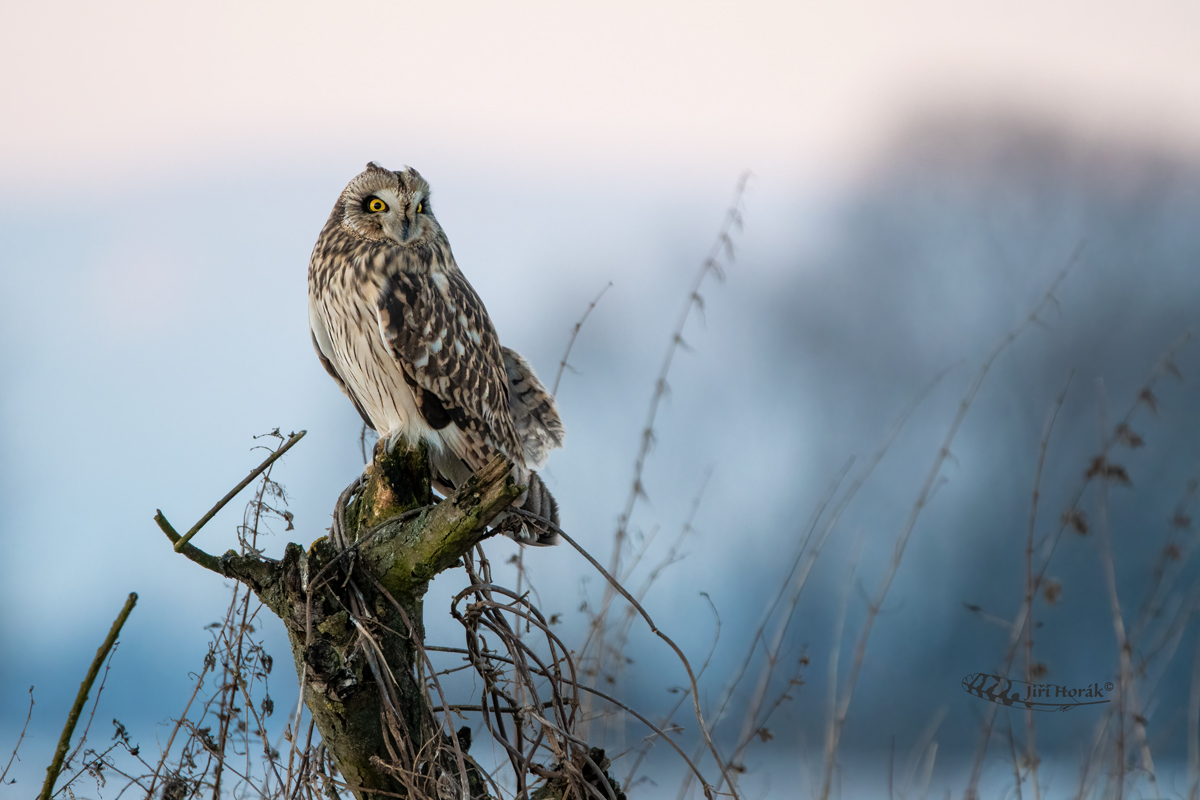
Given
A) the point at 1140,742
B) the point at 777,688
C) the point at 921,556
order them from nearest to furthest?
the point at 1140,742 < the point at 777,688 < the point at 921,556

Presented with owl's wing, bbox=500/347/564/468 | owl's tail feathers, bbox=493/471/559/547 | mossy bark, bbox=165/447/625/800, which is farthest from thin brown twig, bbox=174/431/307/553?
owl's wing, bbox=500/347/564/468

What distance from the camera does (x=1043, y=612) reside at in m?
4.93

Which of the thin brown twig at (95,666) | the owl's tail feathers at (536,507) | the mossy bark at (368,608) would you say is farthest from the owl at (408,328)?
the thin brown twig at (95,666)

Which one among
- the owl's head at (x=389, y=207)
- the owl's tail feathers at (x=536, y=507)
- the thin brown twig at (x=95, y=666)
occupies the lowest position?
the thin brown twig at (x=95, y=666)

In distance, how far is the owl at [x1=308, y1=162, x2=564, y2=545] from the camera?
6.03 feet

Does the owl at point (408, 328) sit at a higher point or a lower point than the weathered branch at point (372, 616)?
higher

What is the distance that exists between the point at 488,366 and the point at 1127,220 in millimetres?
5548

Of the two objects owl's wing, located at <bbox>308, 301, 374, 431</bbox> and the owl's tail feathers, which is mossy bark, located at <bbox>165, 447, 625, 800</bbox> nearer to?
the owl's tail feathers

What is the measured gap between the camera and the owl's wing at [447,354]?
5.98 ft

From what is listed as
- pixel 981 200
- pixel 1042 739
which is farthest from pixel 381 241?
pixel 981 200

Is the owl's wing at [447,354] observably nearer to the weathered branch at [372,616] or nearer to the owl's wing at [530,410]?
the owl's wing at [530,410]

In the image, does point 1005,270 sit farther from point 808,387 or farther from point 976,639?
point 976,639

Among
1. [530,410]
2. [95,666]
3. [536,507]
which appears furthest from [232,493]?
[530,410]

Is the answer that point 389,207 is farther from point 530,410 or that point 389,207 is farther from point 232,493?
point 232,493
